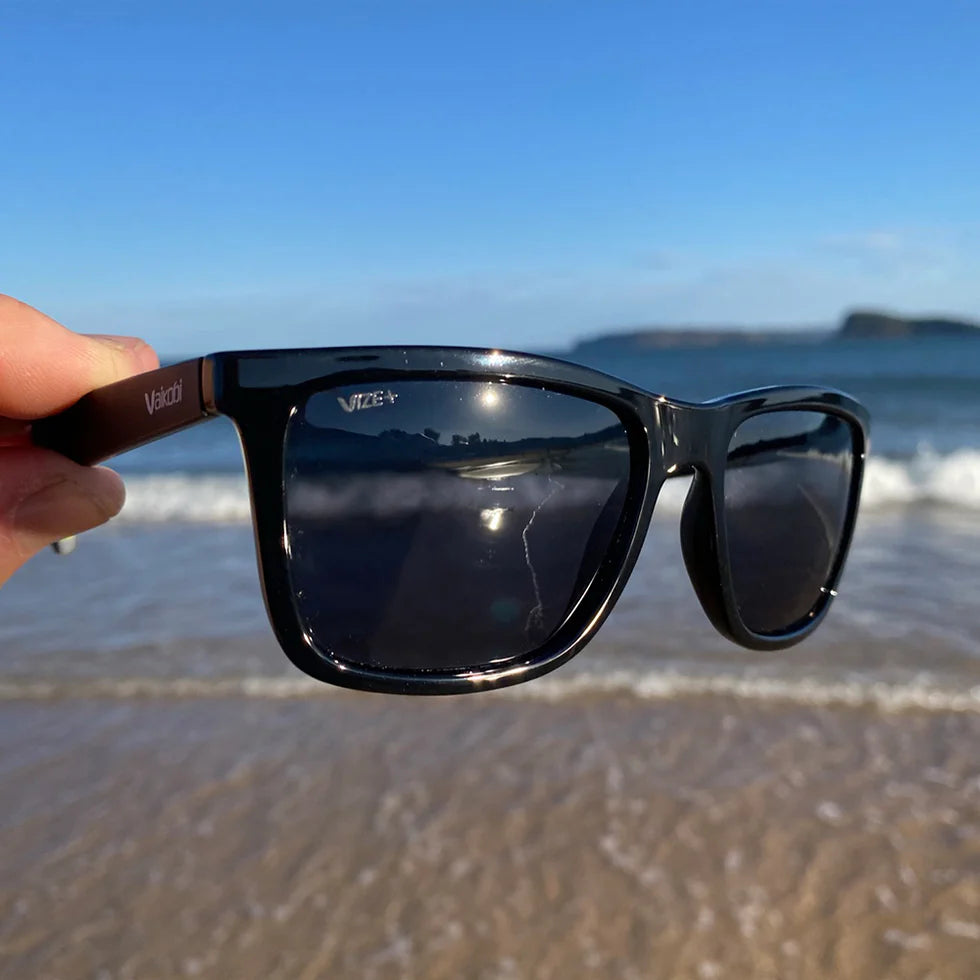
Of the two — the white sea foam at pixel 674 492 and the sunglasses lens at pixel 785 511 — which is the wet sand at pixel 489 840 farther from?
the white sea foam at pixel 674 492

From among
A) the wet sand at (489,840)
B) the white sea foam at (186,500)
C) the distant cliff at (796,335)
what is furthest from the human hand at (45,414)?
the distant cliff at (796,335)

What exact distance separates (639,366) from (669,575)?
2234 cm

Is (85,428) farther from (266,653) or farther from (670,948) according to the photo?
(266,653)

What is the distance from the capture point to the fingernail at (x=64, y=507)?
1087 mm

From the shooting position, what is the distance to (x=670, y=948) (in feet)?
5.97

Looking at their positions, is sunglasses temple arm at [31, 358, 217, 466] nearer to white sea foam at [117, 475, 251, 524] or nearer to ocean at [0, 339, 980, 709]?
ocean at [0, 339, 980, 709]

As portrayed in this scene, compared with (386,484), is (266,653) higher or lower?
lower

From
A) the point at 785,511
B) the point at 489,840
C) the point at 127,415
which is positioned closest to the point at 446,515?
the point at 127,415

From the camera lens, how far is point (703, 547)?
1310mm

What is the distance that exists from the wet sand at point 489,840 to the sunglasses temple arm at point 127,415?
4.15 ft

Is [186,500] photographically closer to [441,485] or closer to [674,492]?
[674,492]

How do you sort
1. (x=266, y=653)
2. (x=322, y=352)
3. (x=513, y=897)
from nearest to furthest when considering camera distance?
(x=322, y=352) → (x=513, y=897) → (x=266, y=653)

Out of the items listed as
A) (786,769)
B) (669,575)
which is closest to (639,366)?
(669,575)

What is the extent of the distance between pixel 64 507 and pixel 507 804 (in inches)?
61.9
